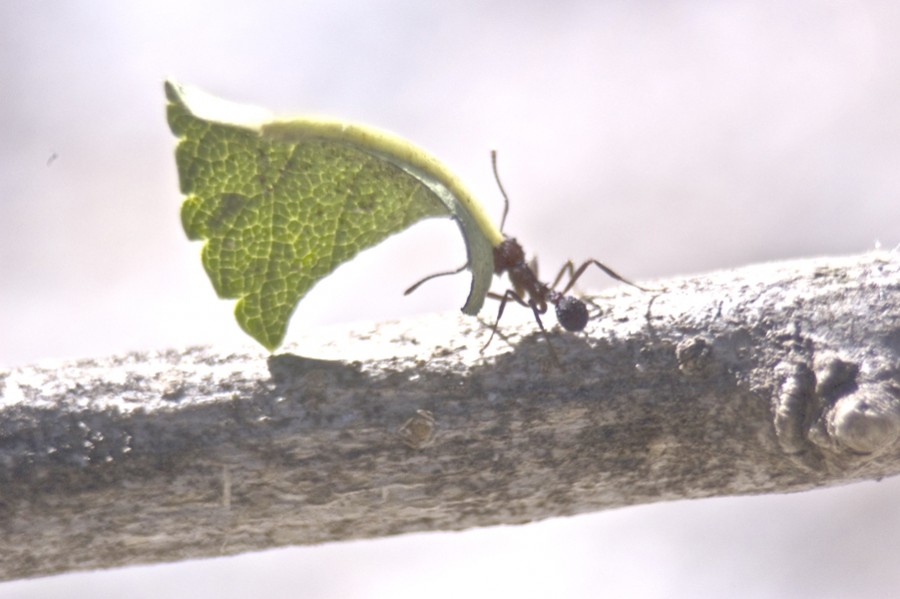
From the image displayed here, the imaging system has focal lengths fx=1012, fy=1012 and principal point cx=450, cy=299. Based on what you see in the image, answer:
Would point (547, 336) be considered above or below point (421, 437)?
above

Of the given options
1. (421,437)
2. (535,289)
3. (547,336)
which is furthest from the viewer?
(535,289)

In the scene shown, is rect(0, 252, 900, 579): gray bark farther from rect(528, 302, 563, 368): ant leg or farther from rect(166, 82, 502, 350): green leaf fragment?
rect(166, 82, 502, 350): green leaf fragment

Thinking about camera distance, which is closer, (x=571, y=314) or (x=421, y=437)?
(x=421, y=437)

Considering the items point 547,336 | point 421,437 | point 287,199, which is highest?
point 287,199

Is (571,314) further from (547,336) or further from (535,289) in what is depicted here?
(535,289)

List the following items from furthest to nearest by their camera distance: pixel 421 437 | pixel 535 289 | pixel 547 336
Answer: pixel 535 289 < pixel 547 336 < pixel 421 437

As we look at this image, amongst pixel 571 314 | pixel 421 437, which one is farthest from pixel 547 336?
pixel 421 437
